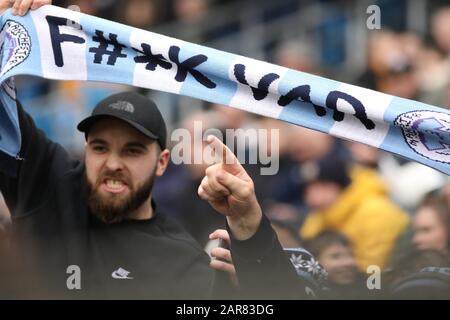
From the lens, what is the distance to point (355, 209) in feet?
11.4

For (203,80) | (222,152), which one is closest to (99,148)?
(203,80)

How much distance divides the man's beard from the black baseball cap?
14 cm

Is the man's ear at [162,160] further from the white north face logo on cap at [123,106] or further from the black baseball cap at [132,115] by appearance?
the white north face logo on cap at [123,106]

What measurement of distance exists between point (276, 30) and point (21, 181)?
92.2 inches

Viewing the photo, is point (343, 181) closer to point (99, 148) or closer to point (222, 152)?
point (99, 148)

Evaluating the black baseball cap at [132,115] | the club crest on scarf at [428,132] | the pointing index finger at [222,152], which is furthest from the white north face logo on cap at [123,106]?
the club crest on scarf at [428,132]

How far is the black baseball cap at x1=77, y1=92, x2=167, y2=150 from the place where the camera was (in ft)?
9.04

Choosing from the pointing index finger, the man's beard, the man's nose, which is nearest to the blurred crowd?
the man's beard

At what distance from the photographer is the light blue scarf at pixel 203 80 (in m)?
2.61

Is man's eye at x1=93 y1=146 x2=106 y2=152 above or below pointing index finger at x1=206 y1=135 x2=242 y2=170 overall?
above

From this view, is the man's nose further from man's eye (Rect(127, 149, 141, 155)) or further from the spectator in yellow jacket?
the spectator in yellow jacket
